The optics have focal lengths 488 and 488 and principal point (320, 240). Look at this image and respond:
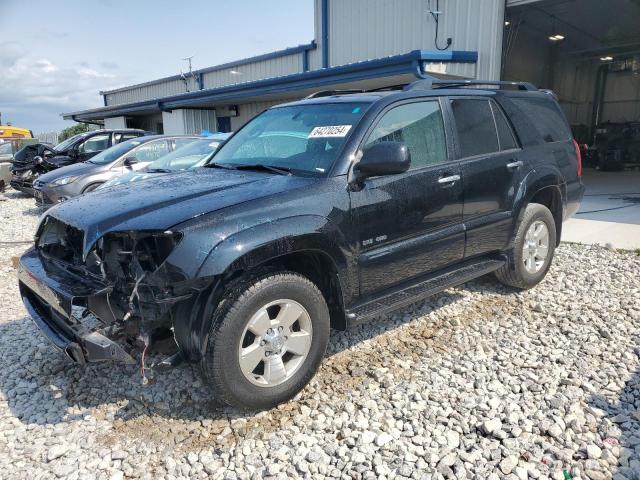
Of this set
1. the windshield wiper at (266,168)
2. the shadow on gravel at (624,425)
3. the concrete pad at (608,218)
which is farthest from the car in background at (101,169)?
the shadow on gravel at (624,425)

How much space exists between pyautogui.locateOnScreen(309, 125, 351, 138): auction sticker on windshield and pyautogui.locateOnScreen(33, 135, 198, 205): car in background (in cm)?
576

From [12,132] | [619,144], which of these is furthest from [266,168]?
[12,132]

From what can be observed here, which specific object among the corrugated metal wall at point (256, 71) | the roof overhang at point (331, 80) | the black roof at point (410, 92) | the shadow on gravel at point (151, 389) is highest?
the corrugated metal wall at point (256, 71)

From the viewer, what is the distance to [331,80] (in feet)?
40.9

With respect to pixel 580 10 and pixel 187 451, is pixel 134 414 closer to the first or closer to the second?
pixel 187 451

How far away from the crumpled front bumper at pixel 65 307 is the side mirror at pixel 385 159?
171 centimetres

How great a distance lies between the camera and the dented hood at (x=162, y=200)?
2689mm

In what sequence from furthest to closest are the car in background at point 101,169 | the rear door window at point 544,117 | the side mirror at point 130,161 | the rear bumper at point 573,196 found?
the side mirror at point 130,161 → the car in background at point 101,169 → the rear bumper at point 573,196 → the rear door window at point 544,117

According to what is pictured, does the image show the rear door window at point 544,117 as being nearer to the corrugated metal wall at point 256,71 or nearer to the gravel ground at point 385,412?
the gravel ground at point 385,412

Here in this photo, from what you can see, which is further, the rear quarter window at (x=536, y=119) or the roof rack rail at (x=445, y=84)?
the rear quarter window at (x=536, y=119)

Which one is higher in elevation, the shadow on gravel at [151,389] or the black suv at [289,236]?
the black suv at [289,236]

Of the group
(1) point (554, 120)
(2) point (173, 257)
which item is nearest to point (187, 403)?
(2) point (173, 257)

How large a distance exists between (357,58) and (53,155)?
861 centimetres

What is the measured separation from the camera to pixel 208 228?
2.61 meters
